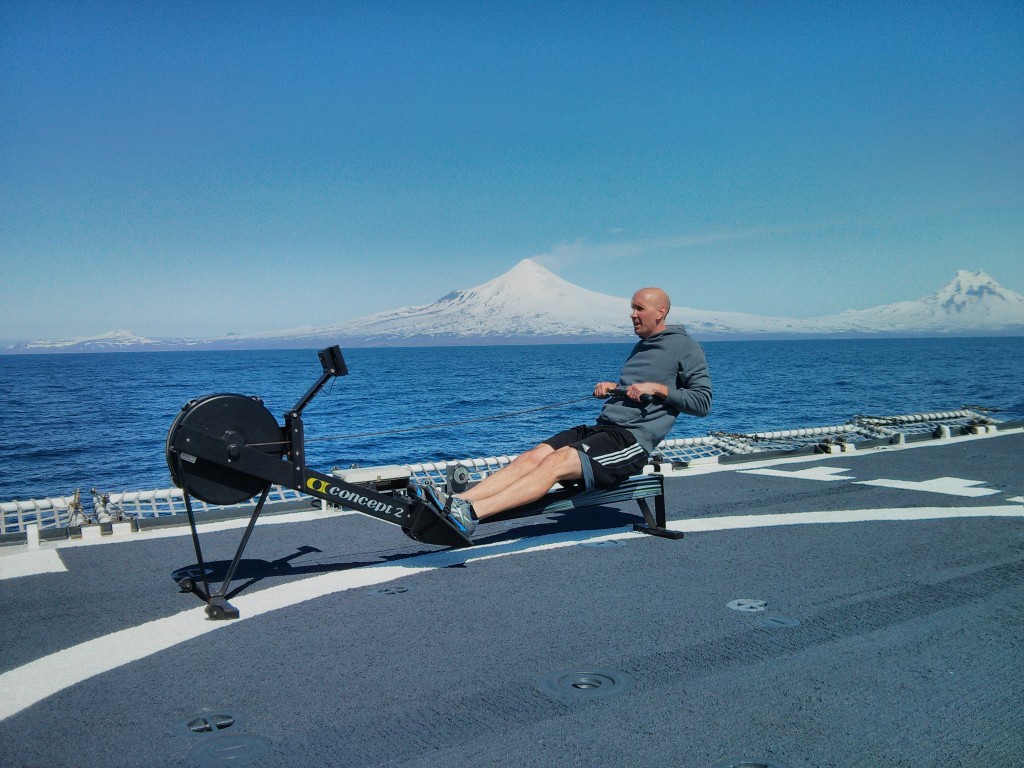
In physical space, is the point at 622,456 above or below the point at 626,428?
below

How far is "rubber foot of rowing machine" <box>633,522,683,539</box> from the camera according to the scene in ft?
19.2

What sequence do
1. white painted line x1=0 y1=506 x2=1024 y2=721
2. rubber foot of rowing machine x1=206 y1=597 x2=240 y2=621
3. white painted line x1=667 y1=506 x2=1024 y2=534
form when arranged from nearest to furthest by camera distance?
white painted line x1=0 y1=506 x2=1024 y2=721 → rubber foot of rowing machine x1=206 y1=597 x2=240 y2=621 → white painted line x1=667 y1=506 x2=1024 y2=534

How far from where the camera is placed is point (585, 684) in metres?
3.29

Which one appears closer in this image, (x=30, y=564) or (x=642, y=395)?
(x=30, y=564)

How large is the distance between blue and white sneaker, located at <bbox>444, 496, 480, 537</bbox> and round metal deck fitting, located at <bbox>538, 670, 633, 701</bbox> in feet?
5.23

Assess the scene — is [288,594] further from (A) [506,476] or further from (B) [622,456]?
(B) [622,456]

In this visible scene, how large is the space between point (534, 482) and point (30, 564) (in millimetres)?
3377

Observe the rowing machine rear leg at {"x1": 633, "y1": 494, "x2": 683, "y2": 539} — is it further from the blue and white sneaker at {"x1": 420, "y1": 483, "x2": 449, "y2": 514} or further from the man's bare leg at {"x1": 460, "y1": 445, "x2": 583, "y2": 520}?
the blue and white sneaker at {"x1": 420, "y1": 483, "x2": 449, "y2": 514}

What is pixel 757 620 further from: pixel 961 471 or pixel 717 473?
pixel 961 471

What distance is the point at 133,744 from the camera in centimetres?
285

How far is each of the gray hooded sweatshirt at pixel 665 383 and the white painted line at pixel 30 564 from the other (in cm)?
384

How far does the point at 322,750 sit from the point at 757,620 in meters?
2.24

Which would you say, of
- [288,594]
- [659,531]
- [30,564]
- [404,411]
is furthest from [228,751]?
[404,411]

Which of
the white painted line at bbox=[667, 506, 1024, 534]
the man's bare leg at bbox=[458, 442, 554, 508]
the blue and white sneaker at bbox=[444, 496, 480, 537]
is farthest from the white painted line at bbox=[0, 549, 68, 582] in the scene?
the white painted line at bbox=[667, 506, 1024, 534]
